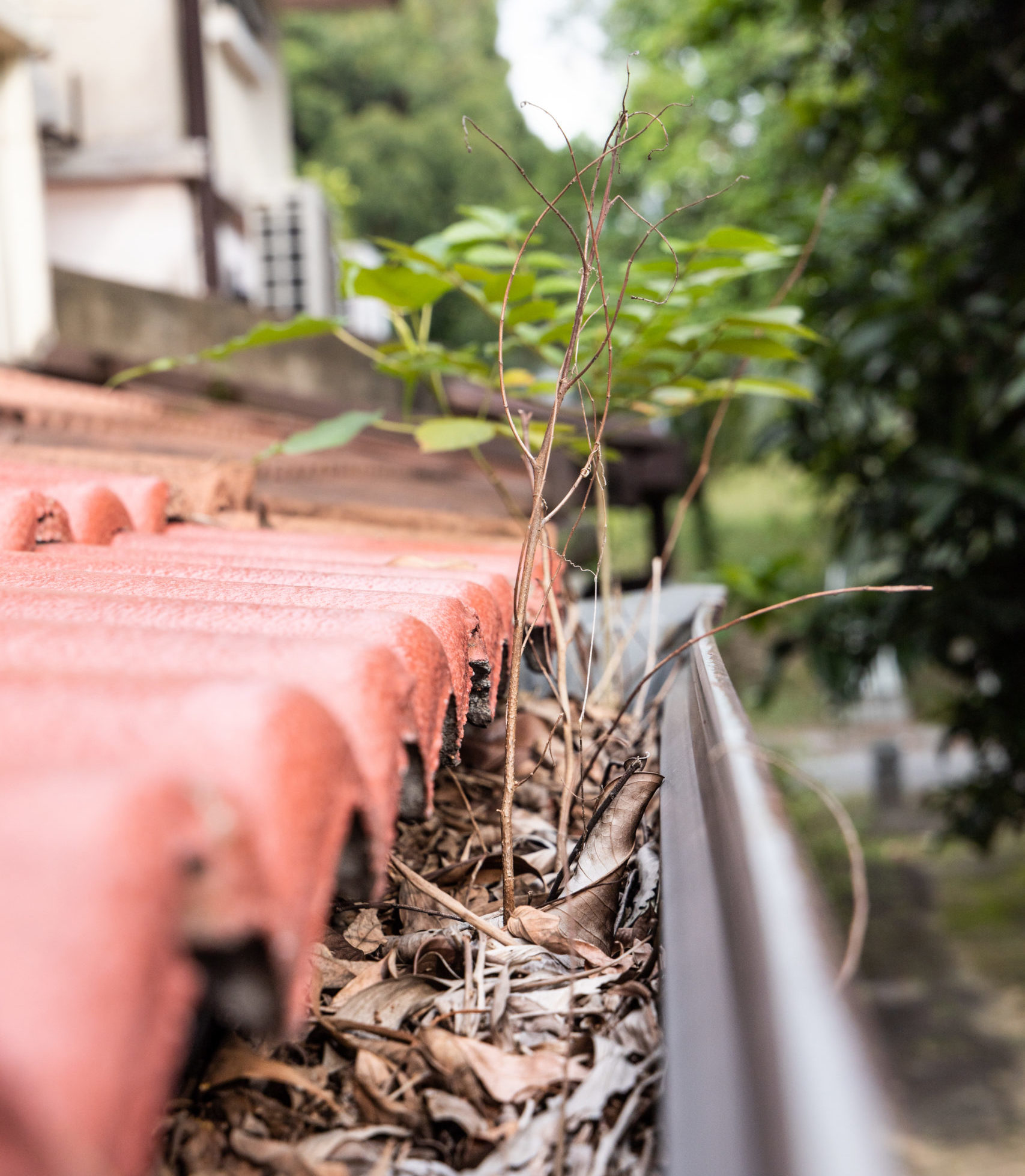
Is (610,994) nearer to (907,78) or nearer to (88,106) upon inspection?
(907,78)

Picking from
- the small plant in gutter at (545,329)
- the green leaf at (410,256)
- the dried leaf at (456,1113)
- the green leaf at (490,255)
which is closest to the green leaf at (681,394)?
the small plant in gutter at (545,329)

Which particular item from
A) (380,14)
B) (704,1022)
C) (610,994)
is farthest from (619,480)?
(380,14)

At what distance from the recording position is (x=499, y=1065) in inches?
Answer: 26.9

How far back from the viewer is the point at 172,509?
4.69ft

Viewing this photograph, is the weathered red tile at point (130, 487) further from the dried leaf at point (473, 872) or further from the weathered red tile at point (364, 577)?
the dried leaf at point (473, 872)

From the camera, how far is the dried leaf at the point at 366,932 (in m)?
0.87

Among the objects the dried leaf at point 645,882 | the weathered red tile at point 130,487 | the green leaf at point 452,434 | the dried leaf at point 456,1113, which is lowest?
the dried leaf at point 456,1113

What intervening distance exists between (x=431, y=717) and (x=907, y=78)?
4.48 metres

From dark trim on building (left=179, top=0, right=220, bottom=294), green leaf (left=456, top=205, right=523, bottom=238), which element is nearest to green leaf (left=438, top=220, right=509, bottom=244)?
green leaf (left=456, top=205, right=523, bottom=238)

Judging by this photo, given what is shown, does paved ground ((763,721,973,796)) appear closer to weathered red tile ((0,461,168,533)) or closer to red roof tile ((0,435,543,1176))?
weathered red tile ((0,461,168,533))

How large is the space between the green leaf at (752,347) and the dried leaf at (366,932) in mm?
1046

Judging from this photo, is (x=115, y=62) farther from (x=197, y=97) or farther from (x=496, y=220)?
(x=496, y=220)

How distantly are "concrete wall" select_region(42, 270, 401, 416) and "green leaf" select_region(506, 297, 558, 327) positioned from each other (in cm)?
192

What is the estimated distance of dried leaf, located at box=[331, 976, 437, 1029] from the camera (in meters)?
0.75
